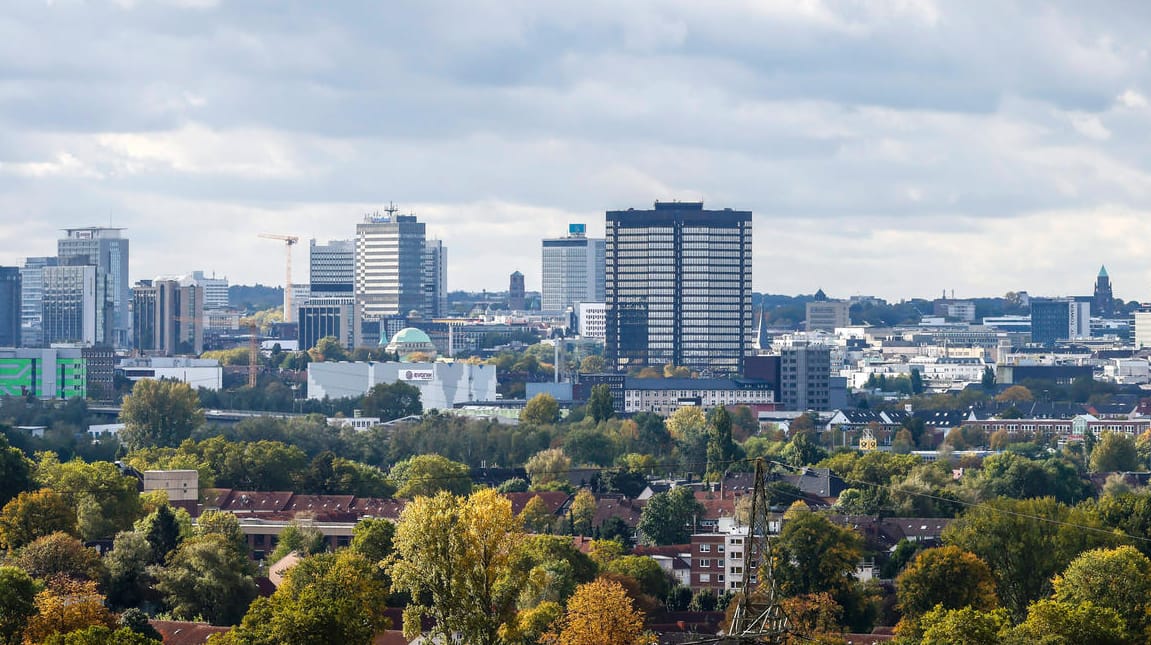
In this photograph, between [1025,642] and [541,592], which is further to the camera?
[541,592]

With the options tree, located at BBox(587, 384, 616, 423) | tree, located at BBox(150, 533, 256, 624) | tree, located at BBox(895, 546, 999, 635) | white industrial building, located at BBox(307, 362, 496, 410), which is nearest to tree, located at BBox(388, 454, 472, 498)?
tree, located at BBox(150, 533, 256, 624)

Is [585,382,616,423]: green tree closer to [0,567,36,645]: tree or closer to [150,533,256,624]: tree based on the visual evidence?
[150,533,256,624]: tree

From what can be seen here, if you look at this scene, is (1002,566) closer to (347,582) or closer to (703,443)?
(347,582)

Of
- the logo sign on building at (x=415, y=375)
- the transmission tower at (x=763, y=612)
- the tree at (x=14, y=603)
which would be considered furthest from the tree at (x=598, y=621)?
the logo sign on building at (x=415, y=375)

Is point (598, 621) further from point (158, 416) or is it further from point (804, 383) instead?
point (804, 383)

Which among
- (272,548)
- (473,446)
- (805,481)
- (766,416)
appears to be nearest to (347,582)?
(272,548)

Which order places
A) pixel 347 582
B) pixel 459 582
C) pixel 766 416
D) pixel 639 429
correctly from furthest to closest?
pixel 766 416 → pixel 639 429 → pixel 347 582 → pixel 459 582

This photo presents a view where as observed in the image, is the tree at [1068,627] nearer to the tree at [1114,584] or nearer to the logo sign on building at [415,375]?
the tree at [1114,584]
